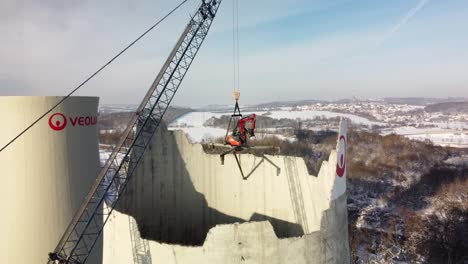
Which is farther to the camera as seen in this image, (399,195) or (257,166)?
(399,195)

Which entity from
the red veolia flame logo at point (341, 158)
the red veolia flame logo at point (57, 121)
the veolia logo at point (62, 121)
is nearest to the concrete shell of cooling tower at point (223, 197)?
the red veolia flame logo at point (341, 158)

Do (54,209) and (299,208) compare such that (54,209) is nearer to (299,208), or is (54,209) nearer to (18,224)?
(18,224)

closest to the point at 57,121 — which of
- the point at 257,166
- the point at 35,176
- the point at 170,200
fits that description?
the point at 35,176

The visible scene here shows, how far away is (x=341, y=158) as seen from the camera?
11.2 meters

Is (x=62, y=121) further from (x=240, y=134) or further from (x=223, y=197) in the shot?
(x=223, y=197)

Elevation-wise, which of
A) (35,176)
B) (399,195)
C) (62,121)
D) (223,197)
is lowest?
(399,195)

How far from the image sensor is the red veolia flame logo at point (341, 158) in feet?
36.0

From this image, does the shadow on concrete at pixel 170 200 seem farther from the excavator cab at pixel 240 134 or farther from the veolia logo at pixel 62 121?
the veolia logo at pixel 62 121

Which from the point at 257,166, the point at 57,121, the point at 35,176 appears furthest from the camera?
the point at 257,166

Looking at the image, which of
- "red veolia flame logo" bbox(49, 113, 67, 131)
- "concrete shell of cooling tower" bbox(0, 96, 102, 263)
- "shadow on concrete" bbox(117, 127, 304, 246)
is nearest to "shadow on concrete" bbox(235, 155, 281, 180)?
"shadow on concrete" bbox(117, 127, 304, 246)

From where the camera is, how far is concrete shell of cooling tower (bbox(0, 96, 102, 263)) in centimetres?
1171

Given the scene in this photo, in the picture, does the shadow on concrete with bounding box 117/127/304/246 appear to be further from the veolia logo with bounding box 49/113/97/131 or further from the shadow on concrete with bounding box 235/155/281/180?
the veolia logo with bounding box 49/113/97/131

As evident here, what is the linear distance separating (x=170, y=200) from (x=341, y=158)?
10086 millimetres

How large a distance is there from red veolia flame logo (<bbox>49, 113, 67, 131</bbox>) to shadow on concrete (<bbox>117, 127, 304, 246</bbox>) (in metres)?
5.72
